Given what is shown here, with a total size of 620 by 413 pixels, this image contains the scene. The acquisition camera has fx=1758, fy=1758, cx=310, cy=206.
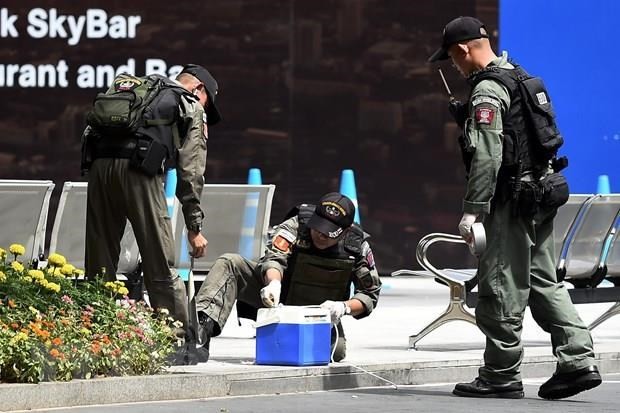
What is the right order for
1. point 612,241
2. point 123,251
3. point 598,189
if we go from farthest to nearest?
point 598,189
point 612,241
point 123,251

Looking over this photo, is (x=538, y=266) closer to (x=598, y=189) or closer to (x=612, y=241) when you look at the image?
(x=612, y=241)

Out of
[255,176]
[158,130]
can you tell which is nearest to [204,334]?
[158,130]

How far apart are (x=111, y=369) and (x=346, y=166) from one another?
391 inches

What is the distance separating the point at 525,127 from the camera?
896 cm

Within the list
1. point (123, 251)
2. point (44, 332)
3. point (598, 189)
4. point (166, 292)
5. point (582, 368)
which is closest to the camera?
point (44, 332)

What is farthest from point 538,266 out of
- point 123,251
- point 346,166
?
point 346,166

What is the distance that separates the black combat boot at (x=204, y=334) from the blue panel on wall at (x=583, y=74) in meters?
9.41

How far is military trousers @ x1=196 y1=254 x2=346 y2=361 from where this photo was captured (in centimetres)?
984

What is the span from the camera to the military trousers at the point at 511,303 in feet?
29.4

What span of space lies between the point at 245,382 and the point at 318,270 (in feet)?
3.95

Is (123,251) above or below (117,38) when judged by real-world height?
below

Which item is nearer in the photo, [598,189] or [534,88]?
[534,88]

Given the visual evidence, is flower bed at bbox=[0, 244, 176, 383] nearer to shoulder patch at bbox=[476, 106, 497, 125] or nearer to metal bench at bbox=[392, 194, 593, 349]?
shoulder patch at bbox=[476, 106, 497, 125]

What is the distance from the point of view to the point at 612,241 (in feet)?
40.6
